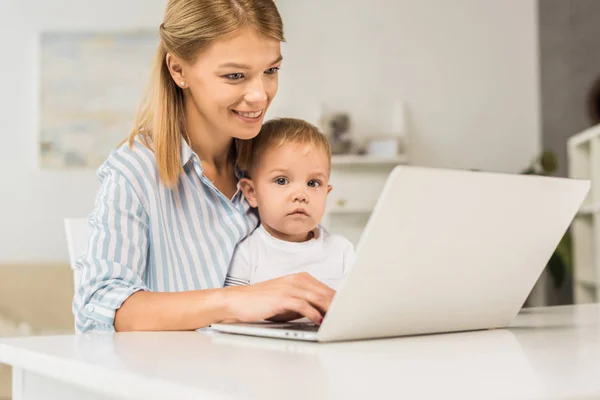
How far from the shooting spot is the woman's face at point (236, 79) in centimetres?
135

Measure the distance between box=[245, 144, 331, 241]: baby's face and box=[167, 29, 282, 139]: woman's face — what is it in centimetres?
8

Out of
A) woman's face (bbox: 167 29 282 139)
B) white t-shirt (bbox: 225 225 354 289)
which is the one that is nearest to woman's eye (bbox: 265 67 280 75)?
woman's face (bbox: 167 29 282 139)

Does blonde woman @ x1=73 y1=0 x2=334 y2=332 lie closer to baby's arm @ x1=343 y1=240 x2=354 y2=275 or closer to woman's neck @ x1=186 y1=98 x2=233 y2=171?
woman's neck @ x1=186 y1=98 x2=233 y2=171

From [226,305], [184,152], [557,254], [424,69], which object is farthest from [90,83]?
[226,305]

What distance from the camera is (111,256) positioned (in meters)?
1.22

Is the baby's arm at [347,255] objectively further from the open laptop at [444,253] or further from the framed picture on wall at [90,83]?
the framed picture on wall at [90,83]

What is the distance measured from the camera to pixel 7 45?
4379 mm

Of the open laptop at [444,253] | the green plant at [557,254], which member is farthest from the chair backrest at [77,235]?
the green plant at [557,254]

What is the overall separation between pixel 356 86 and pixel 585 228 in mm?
1516

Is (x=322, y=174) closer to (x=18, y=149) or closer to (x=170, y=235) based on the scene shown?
(x=170, y=235)

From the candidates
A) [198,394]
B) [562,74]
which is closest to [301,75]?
[562,74]

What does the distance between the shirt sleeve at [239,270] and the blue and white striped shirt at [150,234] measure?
17mm

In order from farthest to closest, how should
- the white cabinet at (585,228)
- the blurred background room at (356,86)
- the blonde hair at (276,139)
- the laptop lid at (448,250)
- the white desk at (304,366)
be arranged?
1. the blurred background room at (356,86)
2. the white cabinet at (585,228)
3. the blonde hair at (276,139)
4. the laptop lid at (448,250)
5. the white desk at (304,366)

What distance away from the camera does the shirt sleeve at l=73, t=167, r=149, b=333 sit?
3.83 feet
